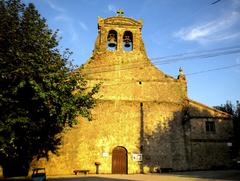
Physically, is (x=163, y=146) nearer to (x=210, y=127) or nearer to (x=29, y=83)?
(x=210, y=127)

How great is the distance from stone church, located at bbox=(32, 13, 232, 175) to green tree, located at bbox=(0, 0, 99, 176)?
311 inches

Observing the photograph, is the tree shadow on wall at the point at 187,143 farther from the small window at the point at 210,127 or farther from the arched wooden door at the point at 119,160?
the arched wooden door at the point at 119,160

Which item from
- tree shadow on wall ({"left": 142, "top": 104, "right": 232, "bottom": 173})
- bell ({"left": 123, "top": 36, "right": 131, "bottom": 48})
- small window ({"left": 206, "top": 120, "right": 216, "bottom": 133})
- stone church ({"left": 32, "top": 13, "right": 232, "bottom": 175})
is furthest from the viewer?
bell ({"left": 123, "top": 36, "right": 131, "bottom": 48})

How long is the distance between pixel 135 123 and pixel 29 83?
1244 centimetres

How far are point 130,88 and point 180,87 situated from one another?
5011 millimetres

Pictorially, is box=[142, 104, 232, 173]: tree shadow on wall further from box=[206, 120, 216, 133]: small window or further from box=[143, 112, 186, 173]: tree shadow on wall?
box=[206, 120, 216, 133]: small window

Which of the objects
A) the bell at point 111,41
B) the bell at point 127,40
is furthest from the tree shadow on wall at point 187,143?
the bell at point 111,41

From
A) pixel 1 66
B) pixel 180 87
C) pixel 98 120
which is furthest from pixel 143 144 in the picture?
pixel 1 66

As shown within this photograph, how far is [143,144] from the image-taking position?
21984 millimetres

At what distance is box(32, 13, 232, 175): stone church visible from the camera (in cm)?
2128

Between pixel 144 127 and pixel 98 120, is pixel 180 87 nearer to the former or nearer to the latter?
pixel 144 127

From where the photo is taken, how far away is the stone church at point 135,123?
69.8ft

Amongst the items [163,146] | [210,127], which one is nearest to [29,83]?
[163,146]

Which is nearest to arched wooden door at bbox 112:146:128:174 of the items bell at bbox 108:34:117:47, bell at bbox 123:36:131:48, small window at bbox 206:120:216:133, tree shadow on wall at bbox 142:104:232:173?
tree shadow on wall at bbox 142:104:232:173
